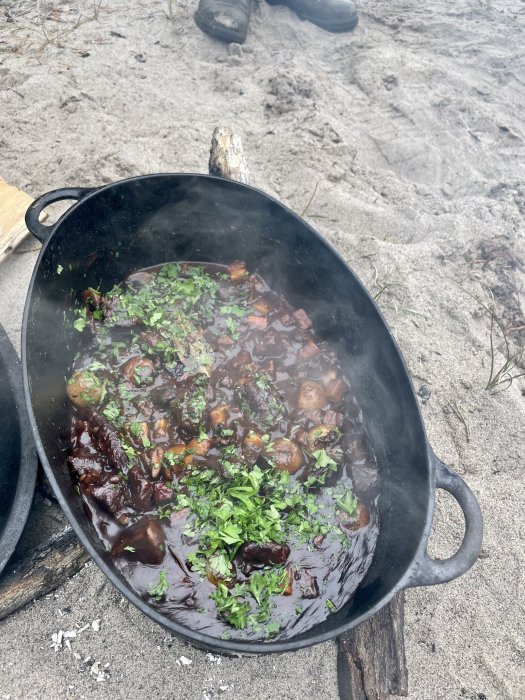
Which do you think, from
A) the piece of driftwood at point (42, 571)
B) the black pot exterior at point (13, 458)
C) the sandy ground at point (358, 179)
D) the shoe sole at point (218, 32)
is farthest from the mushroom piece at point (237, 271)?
the shoe sole at point (218, 32)

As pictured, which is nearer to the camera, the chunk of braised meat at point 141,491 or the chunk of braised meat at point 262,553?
the chunk of braised meat at point 262,553

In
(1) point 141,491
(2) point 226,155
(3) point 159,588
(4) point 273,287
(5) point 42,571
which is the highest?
(2) point 226,155

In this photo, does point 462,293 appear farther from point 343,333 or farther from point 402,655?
point 402,655

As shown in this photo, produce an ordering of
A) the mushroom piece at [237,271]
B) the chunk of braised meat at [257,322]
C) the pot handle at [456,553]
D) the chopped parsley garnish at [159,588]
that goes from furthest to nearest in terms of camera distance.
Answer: the mushroom piece at [237,271], the chunk of braised meat at [257,322], the chopped parsley garnish at [159,588], the pot handle at [456,553]

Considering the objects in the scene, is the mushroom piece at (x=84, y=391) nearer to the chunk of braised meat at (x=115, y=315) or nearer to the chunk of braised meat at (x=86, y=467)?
the chunk of braised meat at (x=86, y=467)

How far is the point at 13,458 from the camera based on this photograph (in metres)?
2.53

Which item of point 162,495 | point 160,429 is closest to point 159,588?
point 162,495

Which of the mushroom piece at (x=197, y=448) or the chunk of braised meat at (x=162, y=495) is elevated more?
the mushroom piece at (x=197, y=448)

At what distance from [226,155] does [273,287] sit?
3.57 feet

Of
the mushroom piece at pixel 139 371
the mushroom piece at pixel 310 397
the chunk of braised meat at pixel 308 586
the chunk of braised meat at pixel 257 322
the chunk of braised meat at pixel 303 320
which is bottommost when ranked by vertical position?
the chunk of braised meat at pixel 308 586

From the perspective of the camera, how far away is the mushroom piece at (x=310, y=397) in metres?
2.94

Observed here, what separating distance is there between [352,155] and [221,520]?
170 inches

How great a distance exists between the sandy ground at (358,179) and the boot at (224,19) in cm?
18

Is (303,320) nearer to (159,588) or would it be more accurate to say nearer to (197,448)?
(197,448)
